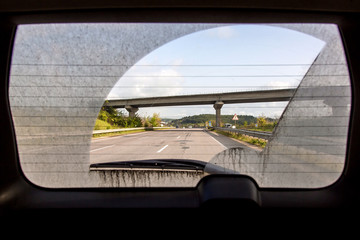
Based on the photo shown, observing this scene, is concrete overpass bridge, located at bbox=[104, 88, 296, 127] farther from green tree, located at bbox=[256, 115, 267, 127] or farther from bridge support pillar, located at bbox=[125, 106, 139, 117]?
green tree, located at bbox=[256, 115, 267, 127]

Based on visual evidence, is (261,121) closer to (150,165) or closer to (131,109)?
(150,165)

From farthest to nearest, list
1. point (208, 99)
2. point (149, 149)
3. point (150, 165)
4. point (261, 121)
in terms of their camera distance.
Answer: point (149, 149)
point (208, 99)
point (261, 121)
point (150, 165)

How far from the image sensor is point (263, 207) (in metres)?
1.71

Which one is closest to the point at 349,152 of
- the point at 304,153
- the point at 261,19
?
the point at 304,153

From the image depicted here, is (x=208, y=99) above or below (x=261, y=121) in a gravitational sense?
above

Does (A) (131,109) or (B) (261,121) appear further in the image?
(A) (131,109)

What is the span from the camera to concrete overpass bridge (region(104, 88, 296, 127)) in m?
2.04

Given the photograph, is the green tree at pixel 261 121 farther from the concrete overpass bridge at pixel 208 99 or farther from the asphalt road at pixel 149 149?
the asphalt road at pixel 149 149

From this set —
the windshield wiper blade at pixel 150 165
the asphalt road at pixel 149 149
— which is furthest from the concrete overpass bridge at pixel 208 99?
the windshield wiper blade at pixel 150 165

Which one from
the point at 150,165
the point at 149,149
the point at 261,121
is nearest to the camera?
the point at 150,165

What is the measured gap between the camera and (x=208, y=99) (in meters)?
2.42

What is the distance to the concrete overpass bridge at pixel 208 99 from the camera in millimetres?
2045

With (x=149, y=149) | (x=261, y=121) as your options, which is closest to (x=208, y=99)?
(x=261, y=121)

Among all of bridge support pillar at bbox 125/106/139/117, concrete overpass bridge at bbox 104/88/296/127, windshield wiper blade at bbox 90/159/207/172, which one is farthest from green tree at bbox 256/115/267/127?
bridge support pillar at bbox 125/106/139/117
